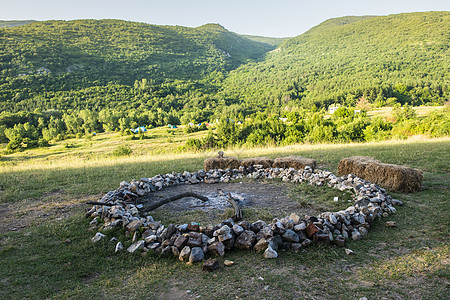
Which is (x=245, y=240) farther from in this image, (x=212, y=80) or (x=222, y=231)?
(x=212, y=80)

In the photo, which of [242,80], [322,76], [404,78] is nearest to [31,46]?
[242,80]

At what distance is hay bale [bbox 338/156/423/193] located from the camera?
5.29 meters

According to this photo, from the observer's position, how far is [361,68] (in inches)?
3794

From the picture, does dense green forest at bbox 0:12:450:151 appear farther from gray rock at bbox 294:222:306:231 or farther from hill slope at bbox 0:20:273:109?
gray rock at bbox 294:222:306:231

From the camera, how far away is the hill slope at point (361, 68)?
226 feet

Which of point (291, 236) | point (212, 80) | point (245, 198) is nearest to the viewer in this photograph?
point (291, 236)

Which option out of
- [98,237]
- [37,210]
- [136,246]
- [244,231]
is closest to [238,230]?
[244,231]

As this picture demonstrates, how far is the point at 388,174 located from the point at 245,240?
4345 mm

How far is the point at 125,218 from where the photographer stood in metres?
3.91

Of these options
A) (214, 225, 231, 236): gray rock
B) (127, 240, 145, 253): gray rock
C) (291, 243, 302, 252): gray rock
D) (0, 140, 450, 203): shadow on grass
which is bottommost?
(0, 140, 450, 203): shadow on grass

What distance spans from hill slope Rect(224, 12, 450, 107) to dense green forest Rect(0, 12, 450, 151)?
527mm

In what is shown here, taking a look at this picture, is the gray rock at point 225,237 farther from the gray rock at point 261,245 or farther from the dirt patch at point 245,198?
the dirt patch at point 245,198

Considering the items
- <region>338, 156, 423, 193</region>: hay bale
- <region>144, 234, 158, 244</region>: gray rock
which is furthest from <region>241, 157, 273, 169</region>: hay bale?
<region>144, 234, 158, 244</region>: gray rock

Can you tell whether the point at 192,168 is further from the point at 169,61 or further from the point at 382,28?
the point at 382,28
